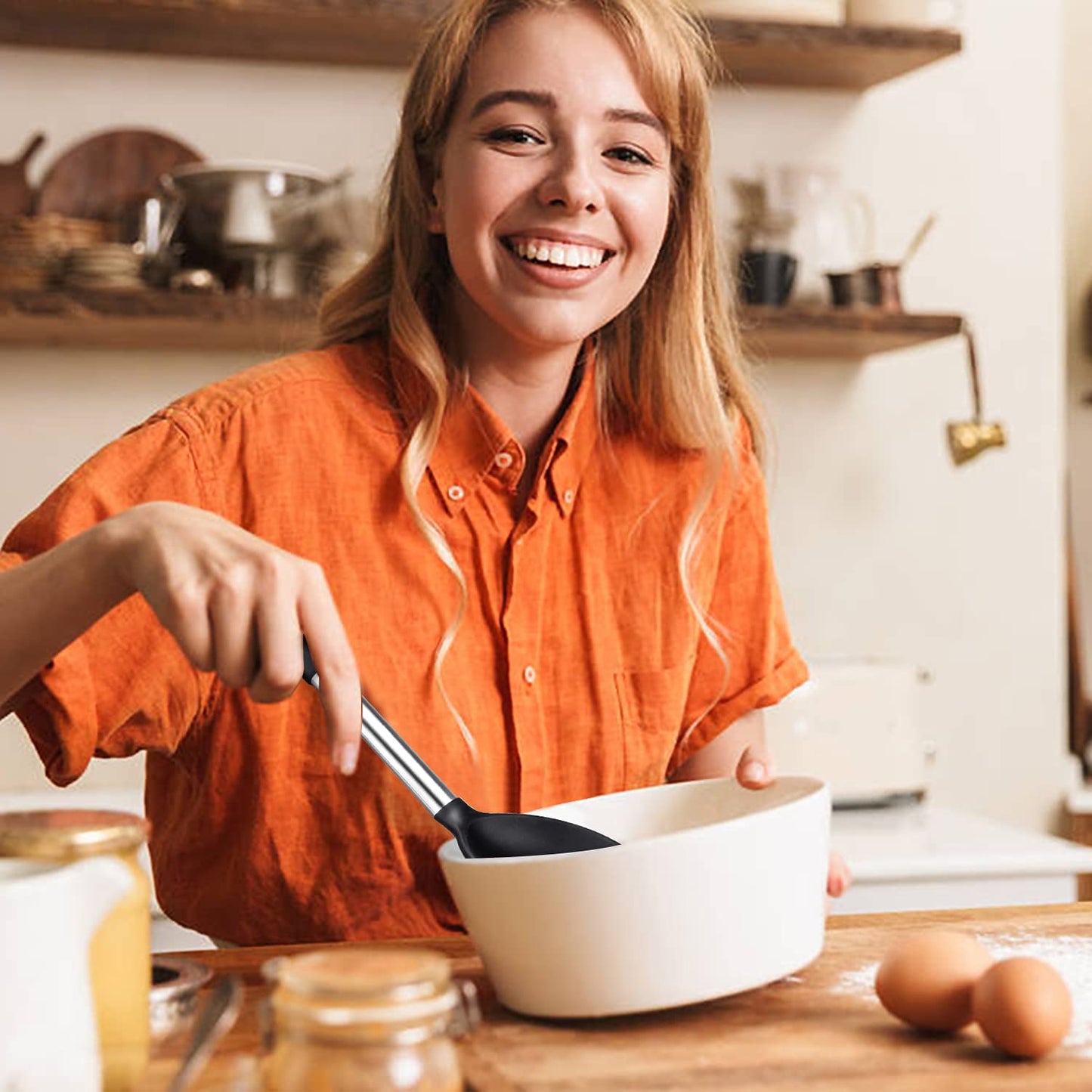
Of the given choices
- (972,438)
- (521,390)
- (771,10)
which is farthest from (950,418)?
(521,390)

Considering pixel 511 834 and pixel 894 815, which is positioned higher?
pixel 511 834

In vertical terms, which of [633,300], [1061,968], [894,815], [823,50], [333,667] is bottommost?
[894,815]

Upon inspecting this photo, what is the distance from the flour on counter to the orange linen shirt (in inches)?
15.6

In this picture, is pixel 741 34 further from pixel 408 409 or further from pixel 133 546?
pixel 133 546

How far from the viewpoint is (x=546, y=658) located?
1455 mm

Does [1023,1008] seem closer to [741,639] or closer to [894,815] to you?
[741,639]

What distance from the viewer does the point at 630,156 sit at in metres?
1.45

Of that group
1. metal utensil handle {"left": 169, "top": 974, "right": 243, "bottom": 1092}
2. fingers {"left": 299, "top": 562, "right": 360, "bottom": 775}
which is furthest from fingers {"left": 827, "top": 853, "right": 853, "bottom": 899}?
metal utensil handle {"left": 169, "top": 974, "right": 243, "bottom": 1092}

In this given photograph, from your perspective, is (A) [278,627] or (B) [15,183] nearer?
(A) [278,627]

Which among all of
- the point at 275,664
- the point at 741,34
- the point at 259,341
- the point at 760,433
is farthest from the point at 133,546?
the point at 741,34

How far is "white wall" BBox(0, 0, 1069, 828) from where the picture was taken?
2.71 m

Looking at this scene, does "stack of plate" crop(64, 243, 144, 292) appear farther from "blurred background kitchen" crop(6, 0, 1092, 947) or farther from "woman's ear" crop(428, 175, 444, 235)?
"woman's ear" crop(428, 175, 444, 235)

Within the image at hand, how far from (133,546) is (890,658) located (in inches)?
77.3

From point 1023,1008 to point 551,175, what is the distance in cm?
82
